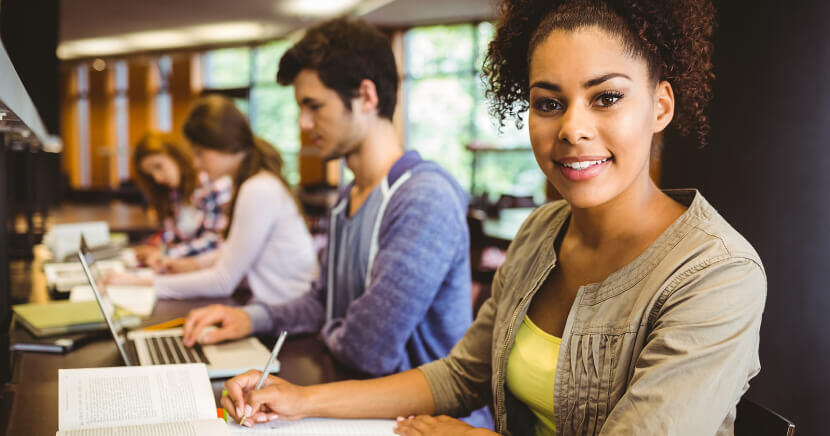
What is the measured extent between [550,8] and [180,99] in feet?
49.4

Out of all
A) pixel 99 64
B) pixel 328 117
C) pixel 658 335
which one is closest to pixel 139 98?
pixel 99 64

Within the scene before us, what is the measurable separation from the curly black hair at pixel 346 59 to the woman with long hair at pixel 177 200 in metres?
1.39

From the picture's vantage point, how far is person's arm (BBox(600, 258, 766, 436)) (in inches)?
33.4

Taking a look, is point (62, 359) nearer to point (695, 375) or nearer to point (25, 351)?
point (25, 351)

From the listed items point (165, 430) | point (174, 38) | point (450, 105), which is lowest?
point (165, 430)

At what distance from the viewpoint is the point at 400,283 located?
5.04 feet

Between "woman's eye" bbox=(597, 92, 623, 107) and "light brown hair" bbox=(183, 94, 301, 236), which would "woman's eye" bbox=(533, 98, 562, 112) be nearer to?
"woman's eye" bbox=(597, 92, 623, 107)

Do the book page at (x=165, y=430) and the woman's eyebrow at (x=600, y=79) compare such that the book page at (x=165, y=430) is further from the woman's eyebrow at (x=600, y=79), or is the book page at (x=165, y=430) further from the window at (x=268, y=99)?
the window at (x=268, y=99)

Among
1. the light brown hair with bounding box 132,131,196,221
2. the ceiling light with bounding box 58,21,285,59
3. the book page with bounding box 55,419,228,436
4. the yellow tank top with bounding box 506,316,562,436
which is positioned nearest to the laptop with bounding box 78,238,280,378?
the book page with bounding box 55,419,228,436

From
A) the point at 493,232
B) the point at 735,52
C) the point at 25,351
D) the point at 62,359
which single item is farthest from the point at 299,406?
the point at 493,232

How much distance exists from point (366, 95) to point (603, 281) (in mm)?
1044

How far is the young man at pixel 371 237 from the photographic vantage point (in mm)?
1546

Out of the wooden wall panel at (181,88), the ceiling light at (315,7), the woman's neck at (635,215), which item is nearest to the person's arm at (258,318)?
the woman's neck at (635,215)

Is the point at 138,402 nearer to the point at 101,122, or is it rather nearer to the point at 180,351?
the point at 180,351
